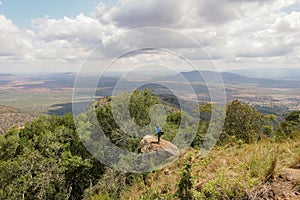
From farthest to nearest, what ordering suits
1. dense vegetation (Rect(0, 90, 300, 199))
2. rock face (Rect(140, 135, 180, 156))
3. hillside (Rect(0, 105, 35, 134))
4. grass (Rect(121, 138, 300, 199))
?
hillside (Rect(0, 105, 35, 134)), dense vegetation (Rect(0, 90, 300, 199)), rock face (Rect(140, 135, 180, 156)), grass (Rect(121, 138, 300, 199))

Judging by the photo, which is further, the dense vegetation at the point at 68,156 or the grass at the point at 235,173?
the dense vegetation at the point at 68,156

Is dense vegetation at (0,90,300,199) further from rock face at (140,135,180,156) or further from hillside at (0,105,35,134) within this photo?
hillside at (0,105,35,134)

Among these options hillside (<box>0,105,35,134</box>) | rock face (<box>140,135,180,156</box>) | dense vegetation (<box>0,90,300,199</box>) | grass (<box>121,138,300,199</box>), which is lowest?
hillside (<box>0,105,35,134</box>)

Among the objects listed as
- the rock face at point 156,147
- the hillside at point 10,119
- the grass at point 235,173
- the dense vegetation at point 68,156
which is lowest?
the hillside at point 10,119

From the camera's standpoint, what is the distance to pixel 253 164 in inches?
129

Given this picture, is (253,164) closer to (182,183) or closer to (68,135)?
(182,183)

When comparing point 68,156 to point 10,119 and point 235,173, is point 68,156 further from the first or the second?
point 10,119

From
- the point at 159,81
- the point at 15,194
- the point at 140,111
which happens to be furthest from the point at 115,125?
the point at 159,81

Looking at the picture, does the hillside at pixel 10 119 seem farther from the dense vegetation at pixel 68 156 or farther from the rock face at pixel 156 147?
the rock face at pixel 156 147

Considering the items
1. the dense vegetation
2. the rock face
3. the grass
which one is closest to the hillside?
the dense vegetation

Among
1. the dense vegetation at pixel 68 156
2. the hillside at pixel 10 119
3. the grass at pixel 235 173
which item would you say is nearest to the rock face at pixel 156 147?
the dense vegetation at pixel 68 156

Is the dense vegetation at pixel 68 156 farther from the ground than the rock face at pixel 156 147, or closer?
closer

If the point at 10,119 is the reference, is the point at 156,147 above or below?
above

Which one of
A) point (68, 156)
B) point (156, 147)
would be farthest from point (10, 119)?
point (156, 147)
